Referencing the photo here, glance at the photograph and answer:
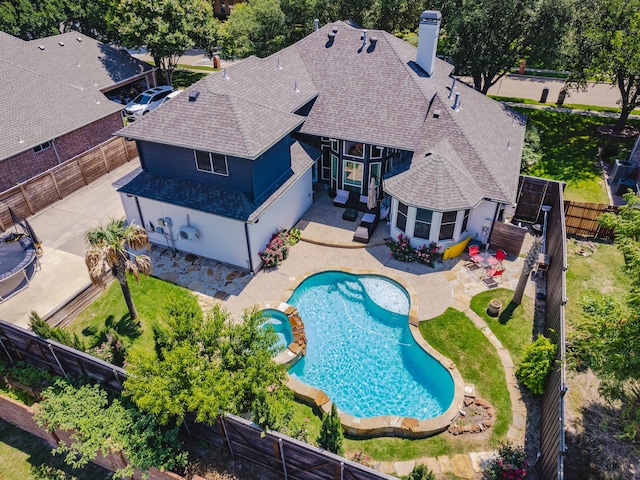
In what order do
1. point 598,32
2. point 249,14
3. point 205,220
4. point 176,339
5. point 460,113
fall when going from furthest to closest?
point 249,14 → point 598,32 → point 460,113 → point 205,220 → point 176,339

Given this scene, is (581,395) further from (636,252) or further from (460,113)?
(460,113)

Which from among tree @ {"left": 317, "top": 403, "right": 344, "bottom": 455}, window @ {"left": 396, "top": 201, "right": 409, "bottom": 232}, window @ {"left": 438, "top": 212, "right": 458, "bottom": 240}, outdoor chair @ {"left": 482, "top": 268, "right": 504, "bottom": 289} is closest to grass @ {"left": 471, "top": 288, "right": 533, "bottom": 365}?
outdoor chair @ {"left": 482, "top": 268, "right": 504, "bottom": 289}

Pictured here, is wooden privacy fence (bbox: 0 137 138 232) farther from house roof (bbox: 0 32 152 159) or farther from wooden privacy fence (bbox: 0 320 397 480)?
wooden privacy fence (bbox: 0 320 397 480)

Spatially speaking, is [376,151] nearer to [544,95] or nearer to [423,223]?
[423,223]

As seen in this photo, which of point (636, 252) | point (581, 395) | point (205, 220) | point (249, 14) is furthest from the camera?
point (249, 14)

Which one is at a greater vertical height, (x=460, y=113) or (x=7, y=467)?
(x=460, y=113)

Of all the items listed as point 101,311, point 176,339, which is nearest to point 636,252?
point 176,339

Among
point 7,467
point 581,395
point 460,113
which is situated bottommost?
point 7,467
